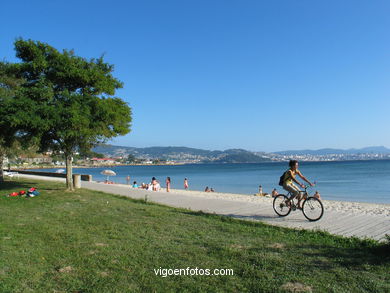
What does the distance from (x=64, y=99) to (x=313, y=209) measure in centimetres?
1135

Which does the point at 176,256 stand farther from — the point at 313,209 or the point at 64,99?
the point at 64,99

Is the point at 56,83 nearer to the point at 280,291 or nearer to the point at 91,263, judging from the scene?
the point at 91,263

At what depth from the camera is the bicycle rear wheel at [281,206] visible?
375 inches

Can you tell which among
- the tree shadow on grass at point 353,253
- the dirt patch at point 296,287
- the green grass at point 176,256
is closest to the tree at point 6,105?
the green grass at point 176,256

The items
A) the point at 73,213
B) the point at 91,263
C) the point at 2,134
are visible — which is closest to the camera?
the point at 91,263

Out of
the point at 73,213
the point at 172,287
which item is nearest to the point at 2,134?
the point at 73,213

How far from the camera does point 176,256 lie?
5.33 metres

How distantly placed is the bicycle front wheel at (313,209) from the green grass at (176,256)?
1590 mm

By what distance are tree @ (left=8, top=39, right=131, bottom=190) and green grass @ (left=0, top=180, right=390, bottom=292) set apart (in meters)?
5.71

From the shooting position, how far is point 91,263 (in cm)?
495

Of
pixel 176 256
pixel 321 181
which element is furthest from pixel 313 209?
pixel 321 181

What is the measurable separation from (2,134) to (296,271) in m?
14.9

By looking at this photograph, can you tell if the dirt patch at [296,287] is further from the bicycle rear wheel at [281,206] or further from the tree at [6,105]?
the tree at [6,105]

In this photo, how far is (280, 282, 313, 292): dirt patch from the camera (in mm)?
3930
